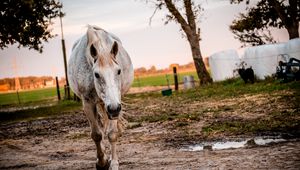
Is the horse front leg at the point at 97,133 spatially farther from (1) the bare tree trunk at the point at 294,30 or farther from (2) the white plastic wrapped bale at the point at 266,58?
(1) the bare tree trunk at the point at 294,30

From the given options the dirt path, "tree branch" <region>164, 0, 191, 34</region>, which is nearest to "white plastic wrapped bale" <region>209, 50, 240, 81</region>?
"tree branch" <region>164, 0, 191, 34</region>

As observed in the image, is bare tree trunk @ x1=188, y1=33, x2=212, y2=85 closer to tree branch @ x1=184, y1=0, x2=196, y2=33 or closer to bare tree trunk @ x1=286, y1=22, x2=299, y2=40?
tree branch @ x1=184, y1=0, x2=196, y2=33

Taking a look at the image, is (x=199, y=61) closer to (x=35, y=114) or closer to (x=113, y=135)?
(x=35, y=114)

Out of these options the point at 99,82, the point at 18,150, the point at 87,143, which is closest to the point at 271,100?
the point at 87,143

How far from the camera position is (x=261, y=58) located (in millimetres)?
23141

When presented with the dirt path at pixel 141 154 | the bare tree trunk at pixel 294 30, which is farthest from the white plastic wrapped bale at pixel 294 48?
the dirt path at pixel 141 154

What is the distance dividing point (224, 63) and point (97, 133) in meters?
24.2

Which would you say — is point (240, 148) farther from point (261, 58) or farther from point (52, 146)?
point (261, 58)

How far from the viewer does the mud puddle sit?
22.0ft

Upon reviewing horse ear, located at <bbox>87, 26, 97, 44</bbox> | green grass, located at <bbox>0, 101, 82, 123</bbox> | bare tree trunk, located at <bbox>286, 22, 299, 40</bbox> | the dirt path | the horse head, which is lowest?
green grass, located at <bbox>0, 101, 82, 123</bbox>

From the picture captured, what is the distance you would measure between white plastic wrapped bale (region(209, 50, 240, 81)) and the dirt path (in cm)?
1930

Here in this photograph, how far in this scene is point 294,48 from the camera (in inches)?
819

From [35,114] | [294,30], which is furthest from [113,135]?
[294,30]

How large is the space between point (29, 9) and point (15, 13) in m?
0.77
